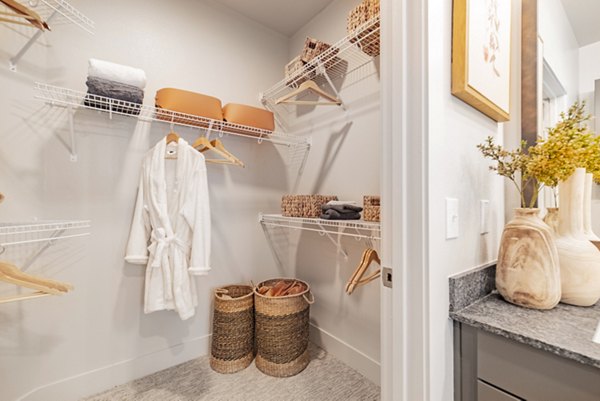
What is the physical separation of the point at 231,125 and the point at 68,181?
0.96 metres

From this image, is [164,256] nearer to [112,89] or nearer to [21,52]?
[112,89]

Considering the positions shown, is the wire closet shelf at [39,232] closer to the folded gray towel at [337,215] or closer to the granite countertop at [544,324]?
the folded gray towel at [337,215]

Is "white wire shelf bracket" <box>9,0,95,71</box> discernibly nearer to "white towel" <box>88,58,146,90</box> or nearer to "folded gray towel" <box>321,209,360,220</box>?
"white towel" <box>88,58,146,90</box>

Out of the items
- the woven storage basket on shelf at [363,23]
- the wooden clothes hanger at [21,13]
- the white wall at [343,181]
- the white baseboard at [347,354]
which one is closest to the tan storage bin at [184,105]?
the wooden clothes hanger at [21,13]

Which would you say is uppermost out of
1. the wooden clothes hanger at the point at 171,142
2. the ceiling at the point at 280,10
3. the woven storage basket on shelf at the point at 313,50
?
the ceiling at the point at 280,10

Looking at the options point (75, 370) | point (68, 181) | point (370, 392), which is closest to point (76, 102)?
point (68, 181)

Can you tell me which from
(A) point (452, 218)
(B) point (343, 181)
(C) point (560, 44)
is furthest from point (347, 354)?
(C) point (560, 44)

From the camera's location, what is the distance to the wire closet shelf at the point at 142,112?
1.41m

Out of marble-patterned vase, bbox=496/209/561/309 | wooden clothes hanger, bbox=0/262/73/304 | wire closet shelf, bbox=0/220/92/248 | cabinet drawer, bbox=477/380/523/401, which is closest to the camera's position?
cabinet drawer, bbox=477/380/523/401

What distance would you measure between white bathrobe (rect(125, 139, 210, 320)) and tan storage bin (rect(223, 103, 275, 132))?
364mm

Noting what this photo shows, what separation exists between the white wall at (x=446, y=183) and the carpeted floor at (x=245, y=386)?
0.92 meters

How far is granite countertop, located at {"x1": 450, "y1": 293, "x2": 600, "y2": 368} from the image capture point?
2.09ft

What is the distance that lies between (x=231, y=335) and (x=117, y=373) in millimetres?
666

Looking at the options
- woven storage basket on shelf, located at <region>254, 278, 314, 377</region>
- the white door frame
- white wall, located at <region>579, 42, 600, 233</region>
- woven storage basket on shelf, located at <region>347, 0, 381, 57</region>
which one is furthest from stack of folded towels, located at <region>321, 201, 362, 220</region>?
white wall, located at <region>579, 42, 600, 233</region>
